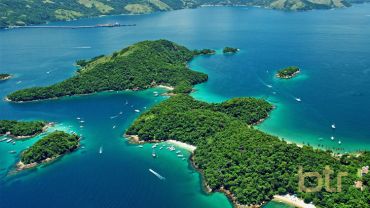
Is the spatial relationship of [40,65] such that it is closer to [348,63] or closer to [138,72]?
[138,72]

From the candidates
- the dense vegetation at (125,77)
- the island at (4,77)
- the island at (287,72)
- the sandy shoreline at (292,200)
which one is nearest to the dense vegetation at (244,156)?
the sandy shoreline at (292,200)

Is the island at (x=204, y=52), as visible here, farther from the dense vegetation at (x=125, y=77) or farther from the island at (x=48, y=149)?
the island at (x=48, y=149)

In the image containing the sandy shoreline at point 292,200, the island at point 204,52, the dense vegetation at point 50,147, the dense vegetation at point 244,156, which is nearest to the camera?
the sandy shoreline at point 292,200

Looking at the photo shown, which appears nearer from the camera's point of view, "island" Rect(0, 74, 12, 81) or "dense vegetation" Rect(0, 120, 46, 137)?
"dense vegetation" Rect(0, 120, 46, 137)

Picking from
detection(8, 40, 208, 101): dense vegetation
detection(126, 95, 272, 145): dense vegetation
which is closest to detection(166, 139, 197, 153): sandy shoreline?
detection(126, 95, 272, 145): dense vegetation

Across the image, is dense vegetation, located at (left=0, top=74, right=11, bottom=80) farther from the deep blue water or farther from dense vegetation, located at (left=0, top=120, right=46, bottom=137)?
dense vegetation, located at (left=0, top=120, right=46, bottom=137)

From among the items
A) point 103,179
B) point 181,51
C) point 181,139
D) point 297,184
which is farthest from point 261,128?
point 181,51
